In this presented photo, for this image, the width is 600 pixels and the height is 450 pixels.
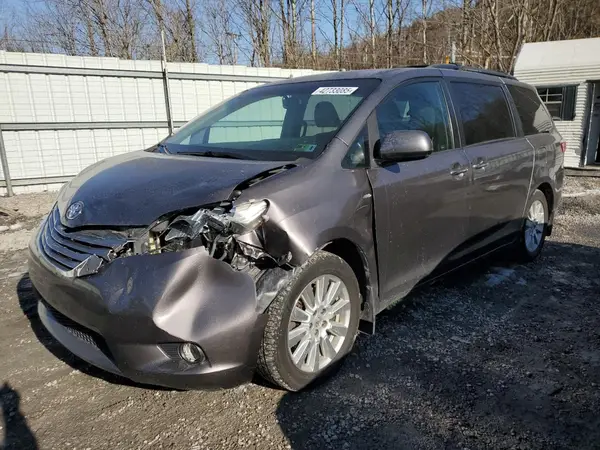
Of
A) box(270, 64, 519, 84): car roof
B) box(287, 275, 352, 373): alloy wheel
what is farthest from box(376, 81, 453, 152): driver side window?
box(287, 275, 352, 373): alloy wheel

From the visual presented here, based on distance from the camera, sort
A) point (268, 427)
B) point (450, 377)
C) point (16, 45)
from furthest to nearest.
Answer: point (16, 45) → point (450, 377) → point (268, 427)

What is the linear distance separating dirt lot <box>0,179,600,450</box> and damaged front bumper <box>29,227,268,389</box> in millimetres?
329

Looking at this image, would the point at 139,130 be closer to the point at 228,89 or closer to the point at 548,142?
the point at 228,89

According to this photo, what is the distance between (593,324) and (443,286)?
3.85ft

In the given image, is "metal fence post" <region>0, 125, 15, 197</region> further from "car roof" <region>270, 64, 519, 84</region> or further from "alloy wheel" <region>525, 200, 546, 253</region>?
"alloy wheel" <region>525, 200, 546, 253</region>

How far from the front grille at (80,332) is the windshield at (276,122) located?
130 centimetres

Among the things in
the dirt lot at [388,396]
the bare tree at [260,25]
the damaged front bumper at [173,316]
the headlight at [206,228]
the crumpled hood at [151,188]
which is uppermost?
the bare tree at [260,25]

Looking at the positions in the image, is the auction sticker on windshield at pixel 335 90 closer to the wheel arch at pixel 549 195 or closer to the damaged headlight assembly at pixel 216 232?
the damaged headlight assembly at pixel 216 232

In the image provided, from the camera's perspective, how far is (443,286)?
169 inches

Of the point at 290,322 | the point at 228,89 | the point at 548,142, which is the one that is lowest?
the point at 290,322

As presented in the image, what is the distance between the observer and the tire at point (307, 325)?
238 centimetres

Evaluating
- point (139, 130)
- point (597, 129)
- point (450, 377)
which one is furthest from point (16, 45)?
point (450, 377)

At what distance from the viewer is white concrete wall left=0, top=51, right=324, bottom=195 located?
28.6 ft

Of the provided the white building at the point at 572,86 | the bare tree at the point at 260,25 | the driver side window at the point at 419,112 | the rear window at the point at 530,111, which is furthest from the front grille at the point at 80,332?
the bare tree at the point at 260,25
